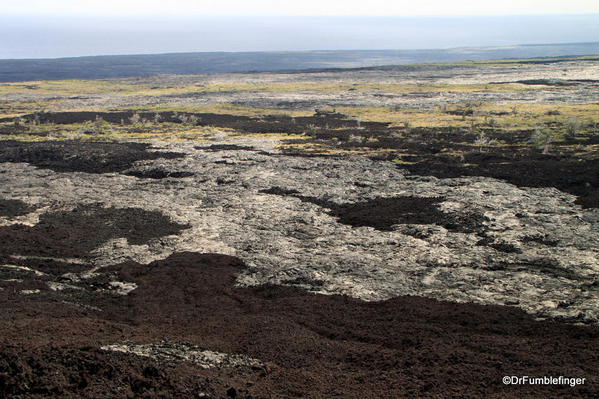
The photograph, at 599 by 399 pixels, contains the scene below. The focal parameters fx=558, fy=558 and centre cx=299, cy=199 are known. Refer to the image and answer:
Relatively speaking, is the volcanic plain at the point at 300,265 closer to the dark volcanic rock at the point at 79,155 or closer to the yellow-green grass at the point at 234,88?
the dark volcanic rock at the point at 79,155

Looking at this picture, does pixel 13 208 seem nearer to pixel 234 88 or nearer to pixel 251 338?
pixel 251 338

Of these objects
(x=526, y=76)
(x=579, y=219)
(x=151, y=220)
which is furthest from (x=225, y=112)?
(x=526, y=76)

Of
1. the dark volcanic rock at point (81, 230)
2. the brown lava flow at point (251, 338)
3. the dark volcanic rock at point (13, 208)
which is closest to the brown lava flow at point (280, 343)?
the brown lava flow at point (251, 338)

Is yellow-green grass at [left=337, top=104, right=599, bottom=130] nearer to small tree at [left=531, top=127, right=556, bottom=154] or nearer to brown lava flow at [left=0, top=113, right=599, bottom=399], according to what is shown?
small tree at [left=531, top=127, right=556, bottom=154]

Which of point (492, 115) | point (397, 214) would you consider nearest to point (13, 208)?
point (397, 214)

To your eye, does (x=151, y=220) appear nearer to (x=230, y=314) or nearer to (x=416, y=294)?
(x=230, y=314)

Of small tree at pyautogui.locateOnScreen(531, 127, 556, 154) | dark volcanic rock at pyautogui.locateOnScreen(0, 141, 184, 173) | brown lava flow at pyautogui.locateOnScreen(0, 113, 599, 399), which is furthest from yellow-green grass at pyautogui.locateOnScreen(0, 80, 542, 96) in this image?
brown lava flow at pyautogui.locateOnScreen(0, 113, 599, 399)
